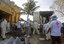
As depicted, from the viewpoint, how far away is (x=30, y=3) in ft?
149

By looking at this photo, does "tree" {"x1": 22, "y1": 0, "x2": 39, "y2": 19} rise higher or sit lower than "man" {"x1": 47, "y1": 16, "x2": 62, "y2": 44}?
higher

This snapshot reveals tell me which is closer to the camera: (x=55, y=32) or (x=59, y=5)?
(x=55, y=32)

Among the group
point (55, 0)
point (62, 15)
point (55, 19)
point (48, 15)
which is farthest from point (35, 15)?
point (55, 19)

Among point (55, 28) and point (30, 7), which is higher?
point (30, 7)

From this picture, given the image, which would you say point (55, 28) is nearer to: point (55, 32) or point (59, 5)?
point (55, 32)

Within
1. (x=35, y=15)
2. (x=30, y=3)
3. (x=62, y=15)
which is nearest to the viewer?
(x=35, y=15)

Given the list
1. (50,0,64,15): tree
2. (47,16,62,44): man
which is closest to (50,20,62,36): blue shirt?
(47,16,62,44): man

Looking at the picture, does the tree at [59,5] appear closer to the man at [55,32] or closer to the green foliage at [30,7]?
the green foliage at [30,7]

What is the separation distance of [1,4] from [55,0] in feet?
68.6

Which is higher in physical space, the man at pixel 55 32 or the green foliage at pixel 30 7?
the green foliage at pixel 30 7

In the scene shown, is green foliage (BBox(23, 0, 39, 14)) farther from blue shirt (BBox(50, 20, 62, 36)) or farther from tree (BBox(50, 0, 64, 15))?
blue shirt (BBox(50, 20, 62, 36))

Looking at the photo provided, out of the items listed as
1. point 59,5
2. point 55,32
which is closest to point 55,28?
point 55,32

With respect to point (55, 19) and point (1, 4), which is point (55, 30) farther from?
point (1, 4)

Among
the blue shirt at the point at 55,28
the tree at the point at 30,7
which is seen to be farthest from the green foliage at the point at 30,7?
the blue shirt at the point at 55,28
